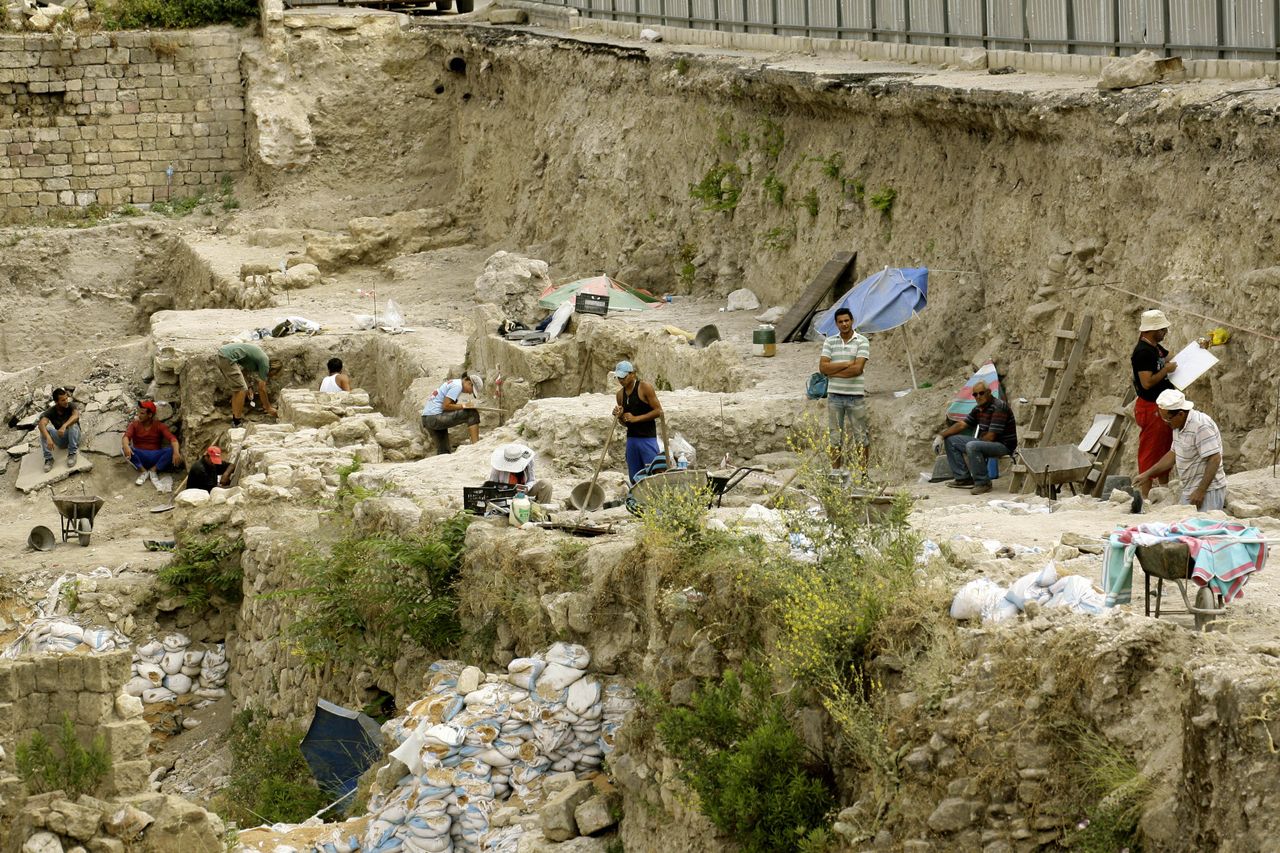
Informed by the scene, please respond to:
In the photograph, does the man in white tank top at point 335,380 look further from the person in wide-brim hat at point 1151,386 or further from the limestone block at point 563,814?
the limestone block at point 563,814

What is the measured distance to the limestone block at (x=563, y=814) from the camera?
10.6 meters

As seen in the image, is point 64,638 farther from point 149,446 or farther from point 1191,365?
point 1191,365

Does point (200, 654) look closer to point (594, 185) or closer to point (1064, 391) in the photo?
point (1064, 391)

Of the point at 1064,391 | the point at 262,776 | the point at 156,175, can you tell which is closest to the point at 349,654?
the point at 262,776

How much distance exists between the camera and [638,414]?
564 inches

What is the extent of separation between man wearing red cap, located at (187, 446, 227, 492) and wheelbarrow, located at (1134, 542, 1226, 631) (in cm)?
1240

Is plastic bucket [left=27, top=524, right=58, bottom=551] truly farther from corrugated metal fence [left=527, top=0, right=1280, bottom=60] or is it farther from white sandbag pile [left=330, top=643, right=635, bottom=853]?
corrugated metal fence [left=527, top=0, right=1280, bottom=60]

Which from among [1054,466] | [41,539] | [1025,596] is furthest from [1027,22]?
[41,539]

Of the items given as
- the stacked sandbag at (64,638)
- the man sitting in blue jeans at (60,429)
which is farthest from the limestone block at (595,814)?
the man sitting in blue jeans at (60,429)

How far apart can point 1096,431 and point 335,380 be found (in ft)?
31.8

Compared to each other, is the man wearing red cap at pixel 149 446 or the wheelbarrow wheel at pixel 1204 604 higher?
the wheelbarrow wheel at pixel 1204 604

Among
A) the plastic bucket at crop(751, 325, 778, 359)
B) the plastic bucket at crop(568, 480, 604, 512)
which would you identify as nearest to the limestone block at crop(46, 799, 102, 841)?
the plastic bucket at crop(568, 480, 604, 512)

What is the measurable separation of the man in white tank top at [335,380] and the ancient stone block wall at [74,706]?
1015 centimetres

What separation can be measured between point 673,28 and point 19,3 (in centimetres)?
1099
